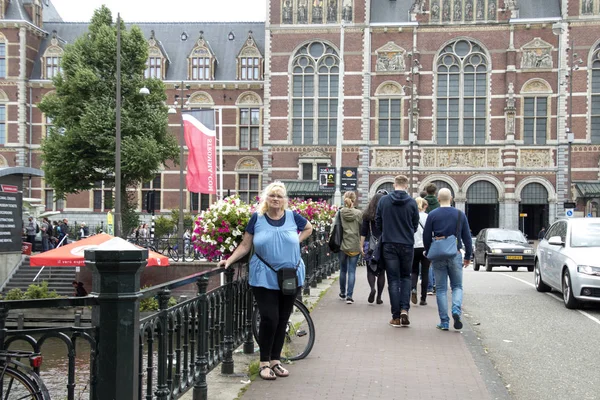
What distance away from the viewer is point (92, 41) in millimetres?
38562

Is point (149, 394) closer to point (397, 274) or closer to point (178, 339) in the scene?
point (178, 339)

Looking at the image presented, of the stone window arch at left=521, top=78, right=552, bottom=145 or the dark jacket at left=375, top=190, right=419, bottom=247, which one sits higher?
the stone window arch at left=521, top=78, right=552, bottom=145

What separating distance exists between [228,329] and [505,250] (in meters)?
17.6

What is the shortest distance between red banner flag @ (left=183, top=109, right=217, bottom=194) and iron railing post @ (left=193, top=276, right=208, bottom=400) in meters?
18.7

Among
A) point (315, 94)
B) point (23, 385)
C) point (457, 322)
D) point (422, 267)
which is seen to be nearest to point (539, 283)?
point (422, 267)

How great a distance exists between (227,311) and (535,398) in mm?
2922

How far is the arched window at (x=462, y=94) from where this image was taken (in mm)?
42281

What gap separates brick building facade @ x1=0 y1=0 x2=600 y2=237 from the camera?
41.3 metres

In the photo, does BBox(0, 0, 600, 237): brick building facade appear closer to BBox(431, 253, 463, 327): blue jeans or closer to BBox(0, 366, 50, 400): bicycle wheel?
BBox(431, 253, 463, 327): blue jeans

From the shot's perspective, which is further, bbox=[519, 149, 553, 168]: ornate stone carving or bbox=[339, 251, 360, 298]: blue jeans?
bbox=[519, 149, 553, 168]: ornate stone carving

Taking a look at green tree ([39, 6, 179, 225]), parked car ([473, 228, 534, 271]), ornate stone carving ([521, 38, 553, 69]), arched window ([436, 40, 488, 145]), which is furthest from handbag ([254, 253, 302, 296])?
ornate stone carving ([521, 38, 553, 69])

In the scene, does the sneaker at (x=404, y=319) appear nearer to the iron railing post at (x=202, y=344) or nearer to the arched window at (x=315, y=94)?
the iron railing post at (x=202, y=344)

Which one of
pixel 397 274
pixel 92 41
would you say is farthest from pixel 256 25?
pixel 397 274

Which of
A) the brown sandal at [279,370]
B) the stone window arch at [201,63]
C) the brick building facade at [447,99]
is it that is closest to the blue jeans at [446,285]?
the brown sandal at [279,370]
